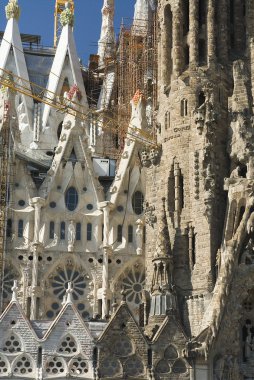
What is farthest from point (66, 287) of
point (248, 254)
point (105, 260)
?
point (248, 254)

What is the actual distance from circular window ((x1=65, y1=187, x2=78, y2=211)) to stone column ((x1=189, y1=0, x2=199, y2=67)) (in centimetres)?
859

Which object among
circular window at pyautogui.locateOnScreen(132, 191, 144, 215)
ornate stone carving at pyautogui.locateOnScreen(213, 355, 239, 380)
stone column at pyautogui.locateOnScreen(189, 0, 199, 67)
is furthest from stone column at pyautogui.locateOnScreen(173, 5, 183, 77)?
ornate stone carving at pyautogui.locateOnScreen(213, 355, 239, 380)

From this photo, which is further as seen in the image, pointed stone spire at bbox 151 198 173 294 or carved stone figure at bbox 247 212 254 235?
pointed stone spire at bbox 151 198 173 294

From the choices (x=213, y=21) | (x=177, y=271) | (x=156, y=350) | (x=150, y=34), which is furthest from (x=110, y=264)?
(x=150, y=34)

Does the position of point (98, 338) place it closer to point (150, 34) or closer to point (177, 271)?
point (177, 271)

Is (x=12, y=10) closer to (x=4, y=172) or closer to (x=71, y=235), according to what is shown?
(x=4, y=172)

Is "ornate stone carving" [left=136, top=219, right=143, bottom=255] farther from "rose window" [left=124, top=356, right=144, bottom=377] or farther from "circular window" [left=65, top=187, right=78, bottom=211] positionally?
"rose window" [left=124, top=356, right=144, bottom=377]

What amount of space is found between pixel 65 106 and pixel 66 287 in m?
9.52

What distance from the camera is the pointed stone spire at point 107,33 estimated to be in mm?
58438

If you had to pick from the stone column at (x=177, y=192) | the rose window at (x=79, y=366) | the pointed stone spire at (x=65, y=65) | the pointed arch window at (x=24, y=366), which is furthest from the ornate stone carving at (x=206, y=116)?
Answer: the pointed stone spire at (x=65, y=65)

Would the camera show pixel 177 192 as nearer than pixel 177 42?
Yes

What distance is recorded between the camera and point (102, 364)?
106 ft

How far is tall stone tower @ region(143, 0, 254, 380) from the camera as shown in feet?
112

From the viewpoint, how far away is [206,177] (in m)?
36.2
